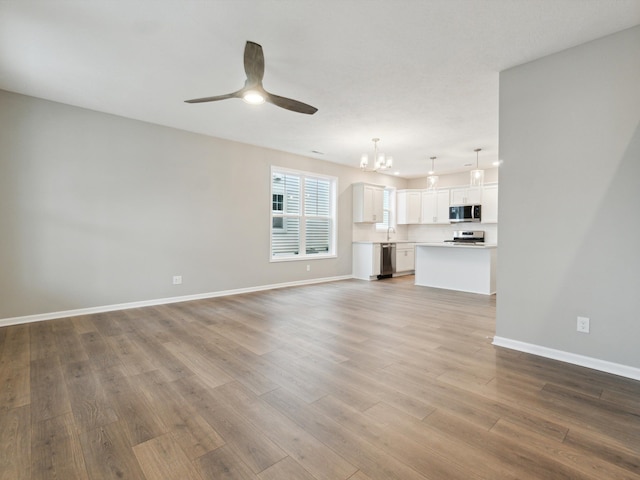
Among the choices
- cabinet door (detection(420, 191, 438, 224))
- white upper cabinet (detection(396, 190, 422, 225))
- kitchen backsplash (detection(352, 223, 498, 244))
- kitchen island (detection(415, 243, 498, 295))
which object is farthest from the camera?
white upper cabinet (detection(396, 190, 422, 225))

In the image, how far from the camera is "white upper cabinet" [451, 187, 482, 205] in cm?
738

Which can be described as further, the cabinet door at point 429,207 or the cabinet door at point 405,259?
the cabinet door at point 429,207

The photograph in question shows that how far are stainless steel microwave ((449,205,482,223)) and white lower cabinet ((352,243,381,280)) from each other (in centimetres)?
220

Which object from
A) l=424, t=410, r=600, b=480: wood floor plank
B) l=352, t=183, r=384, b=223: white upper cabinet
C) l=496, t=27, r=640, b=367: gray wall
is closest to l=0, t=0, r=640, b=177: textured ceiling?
l=496, t=27, r=640, b=367: gray wall

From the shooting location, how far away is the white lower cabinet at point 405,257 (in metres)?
7.98

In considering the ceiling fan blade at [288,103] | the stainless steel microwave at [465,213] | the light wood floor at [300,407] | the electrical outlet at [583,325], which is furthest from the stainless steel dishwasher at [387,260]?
the ceiling fan blade at [288,103]

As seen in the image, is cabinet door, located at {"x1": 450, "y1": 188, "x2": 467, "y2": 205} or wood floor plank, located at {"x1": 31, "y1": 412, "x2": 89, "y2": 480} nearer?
wood floor plank, located at {"x1": 31, "y1": 412, "x2": 89, "y2": 480}

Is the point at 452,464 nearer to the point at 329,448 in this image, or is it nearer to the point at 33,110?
the point at 329,448

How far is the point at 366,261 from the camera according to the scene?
290 inches

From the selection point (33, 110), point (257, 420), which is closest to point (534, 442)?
point (257, 420)

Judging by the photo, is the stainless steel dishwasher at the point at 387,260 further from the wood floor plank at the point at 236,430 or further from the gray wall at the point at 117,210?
the wood floor plank at the point at 236,430

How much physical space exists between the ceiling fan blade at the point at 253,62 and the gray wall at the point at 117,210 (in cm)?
280

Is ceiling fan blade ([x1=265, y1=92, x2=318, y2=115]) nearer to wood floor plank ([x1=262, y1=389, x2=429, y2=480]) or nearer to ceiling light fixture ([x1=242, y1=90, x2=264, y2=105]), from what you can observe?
ceiling light fixture ([x1=242, y1=90, x2=264, y2=105])

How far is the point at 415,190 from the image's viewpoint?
337 inches
